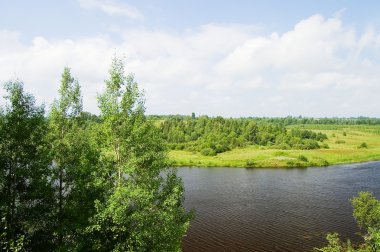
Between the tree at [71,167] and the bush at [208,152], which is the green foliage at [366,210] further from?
the bush at [208,152]

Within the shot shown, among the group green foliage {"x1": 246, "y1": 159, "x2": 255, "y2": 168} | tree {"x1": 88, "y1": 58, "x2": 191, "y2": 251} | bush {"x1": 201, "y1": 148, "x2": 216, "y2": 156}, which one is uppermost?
tree {"x1": 88, "y1": 58, "x2": 191, "y2": 251}

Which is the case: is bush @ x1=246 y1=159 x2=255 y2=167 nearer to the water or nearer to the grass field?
the grass field

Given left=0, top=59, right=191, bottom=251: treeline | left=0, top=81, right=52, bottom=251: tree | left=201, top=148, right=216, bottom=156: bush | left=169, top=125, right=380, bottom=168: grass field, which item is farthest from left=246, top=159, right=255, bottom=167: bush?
left=0, top=81, right=52, bottom=251: tree

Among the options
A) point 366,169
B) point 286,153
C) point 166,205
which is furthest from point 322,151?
point 166,205

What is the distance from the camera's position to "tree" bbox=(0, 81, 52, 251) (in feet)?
88.5

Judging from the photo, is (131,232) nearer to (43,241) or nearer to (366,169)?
(43,241)

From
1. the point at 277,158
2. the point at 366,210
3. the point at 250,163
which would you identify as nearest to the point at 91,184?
the point at 366,210

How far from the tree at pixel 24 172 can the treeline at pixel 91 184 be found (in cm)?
7

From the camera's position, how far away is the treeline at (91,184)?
27.2 meters

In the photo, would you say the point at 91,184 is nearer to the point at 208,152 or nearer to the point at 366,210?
the point at 366,210

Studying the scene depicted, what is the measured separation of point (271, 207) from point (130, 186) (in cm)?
6050

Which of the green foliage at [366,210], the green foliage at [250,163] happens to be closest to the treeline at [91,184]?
the green foliage at [366,210]

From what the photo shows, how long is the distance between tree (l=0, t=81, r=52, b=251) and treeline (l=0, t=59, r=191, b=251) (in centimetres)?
7

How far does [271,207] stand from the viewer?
8150cm
